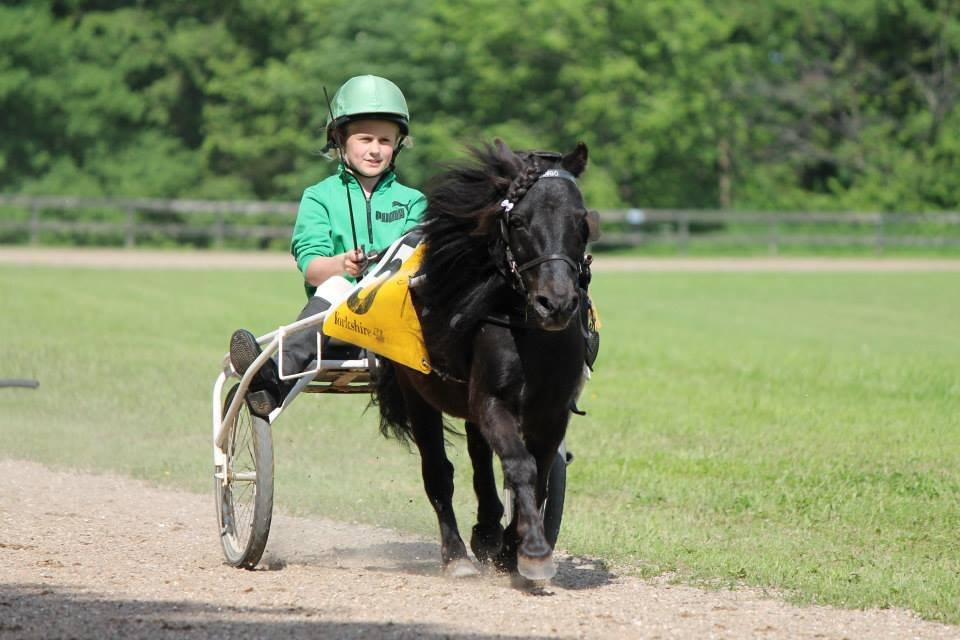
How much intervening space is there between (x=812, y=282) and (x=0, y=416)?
22.5 metres

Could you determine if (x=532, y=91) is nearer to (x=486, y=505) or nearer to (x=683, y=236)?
(x=683, y=236)

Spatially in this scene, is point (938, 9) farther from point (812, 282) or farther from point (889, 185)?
point (812, 282)

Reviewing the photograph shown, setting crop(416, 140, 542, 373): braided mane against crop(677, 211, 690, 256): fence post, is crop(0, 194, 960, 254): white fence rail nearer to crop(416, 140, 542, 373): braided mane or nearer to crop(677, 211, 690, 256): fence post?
crop(677, 211, 690, 256): fence post

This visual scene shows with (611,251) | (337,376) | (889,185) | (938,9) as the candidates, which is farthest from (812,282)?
(337,376)

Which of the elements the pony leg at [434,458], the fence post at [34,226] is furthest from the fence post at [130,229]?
the pony leg at [434,458]

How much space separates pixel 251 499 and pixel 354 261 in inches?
63.7

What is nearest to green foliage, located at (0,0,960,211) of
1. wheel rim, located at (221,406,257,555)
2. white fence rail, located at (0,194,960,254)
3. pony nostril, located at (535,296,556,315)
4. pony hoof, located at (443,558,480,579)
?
white fence rail, located at (0,194,960,254)

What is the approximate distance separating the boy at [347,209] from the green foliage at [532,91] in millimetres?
38117

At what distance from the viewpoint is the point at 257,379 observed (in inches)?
257

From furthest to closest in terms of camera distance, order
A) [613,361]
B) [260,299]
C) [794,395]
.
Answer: [260,299]
[613,361]
[794,395]

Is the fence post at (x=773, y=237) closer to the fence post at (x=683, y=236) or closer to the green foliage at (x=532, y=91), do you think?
the fence post at (x=683, y=236)

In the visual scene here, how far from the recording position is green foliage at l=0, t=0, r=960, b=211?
45.9 meters

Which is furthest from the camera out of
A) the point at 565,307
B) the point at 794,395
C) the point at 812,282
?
the point at 812,282

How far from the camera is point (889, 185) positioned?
1838 inches
